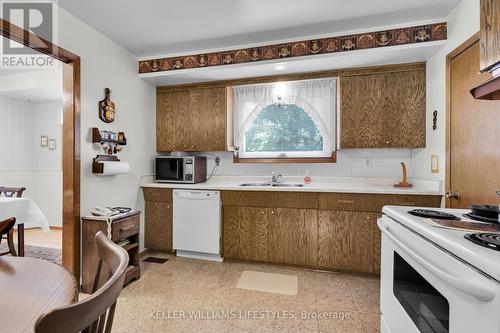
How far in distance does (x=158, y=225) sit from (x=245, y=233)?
115 cm

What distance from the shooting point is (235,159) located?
11.3 feet

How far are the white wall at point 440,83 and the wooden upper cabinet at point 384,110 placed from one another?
0.37ft

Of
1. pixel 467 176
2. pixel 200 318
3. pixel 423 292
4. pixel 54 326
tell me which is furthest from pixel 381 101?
pixel 54 326

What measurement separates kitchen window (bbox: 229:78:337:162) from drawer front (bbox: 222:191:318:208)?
0.67m

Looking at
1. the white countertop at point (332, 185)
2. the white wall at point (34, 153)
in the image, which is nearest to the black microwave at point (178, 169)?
the white countertop at point (332, 185)

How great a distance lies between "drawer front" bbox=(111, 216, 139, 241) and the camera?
225 cm

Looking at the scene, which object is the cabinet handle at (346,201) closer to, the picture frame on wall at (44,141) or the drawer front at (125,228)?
the drawer front at (125,228)

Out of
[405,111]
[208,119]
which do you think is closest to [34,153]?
[208,119]

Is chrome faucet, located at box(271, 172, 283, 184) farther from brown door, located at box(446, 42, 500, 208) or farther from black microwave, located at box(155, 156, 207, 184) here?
brown door, located at box(446, 42, 500, 208)

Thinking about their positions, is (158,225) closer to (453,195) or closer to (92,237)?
(92,237)

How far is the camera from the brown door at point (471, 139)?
1.67 m

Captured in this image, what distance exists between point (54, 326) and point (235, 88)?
3.24 meters

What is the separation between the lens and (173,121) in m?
3.40

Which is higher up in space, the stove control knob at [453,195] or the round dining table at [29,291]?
the stove control knob at [453,195]
